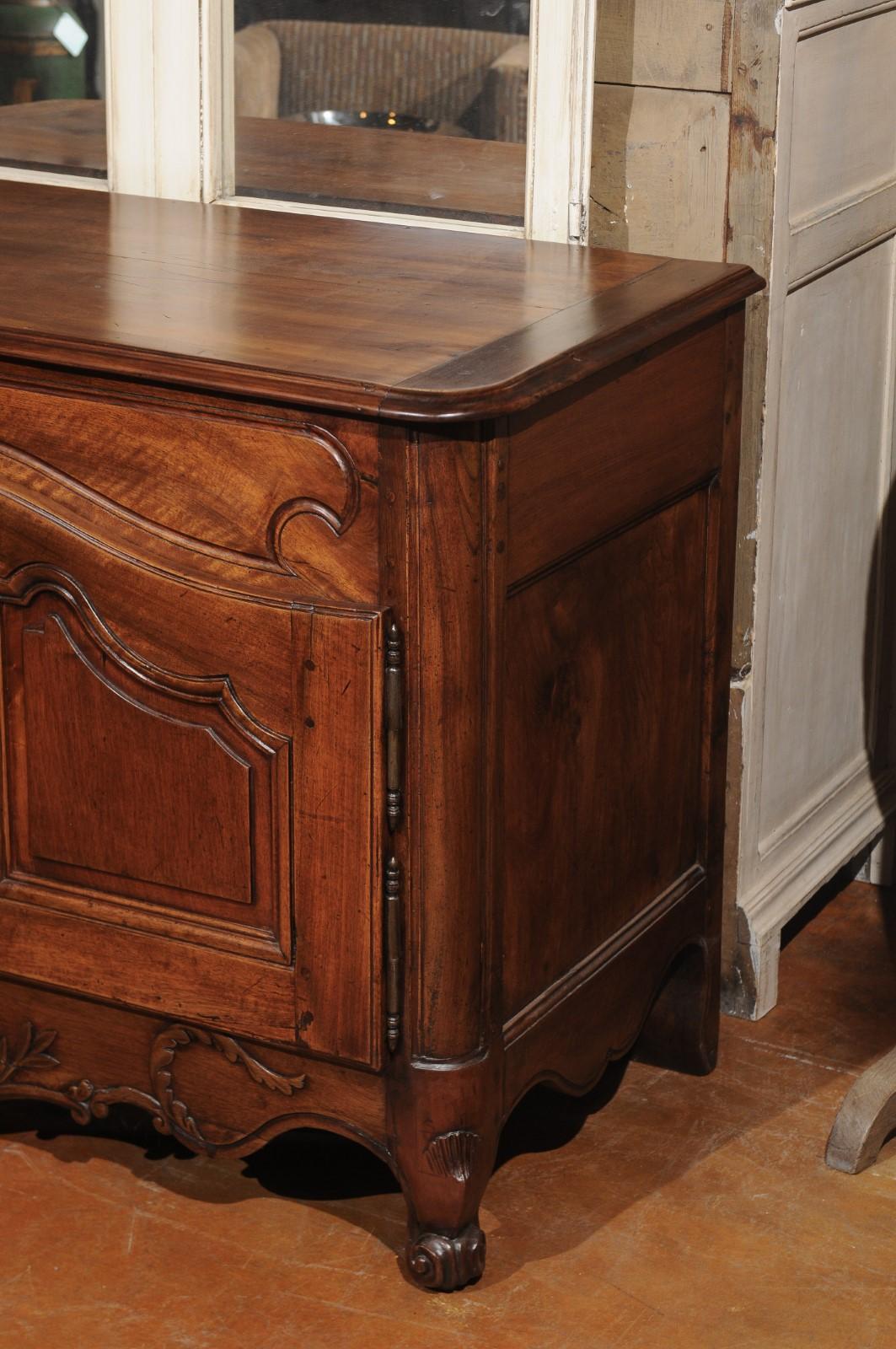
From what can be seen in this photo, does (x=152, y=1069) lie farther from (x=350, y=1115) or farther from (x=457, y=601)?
(x=457, y=601)

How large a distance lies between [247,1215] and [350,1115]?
258 mm

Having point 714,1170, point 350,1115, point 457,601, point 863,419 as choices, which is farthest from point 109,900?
point 863,419

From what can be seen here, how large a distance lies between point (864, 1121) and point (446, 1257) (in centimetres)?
54

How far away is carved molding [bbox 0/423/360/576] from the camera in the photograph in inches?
68.4

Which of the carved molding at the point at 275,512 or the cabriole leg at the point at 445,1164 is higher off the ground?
the carved molding at the point at 275,512

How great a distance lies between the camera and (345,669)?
1789mm

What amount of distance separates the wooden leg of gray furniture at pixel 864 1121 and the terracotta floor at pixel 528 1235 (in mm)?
23

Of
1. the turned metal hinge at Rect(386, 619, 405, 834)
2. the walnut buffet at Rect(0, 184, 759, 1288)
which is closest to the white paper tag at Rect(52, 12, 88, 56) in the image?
the walnut buffet at Rect(0, 184, 759, 1288)

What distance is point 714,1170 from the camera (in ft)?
7.29

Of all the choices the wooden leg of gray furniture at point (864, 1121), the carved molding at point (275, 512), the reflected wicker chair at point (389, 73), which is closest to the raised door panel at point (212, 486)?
the carved molding at point (275, 512)

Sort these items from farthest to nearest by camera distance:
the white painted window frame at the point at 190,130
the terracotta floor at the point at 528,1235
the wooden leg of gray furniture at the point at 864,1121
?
the white painted window frame at the point at 190,130 < the wooden leg of gray furniture at the point at 864,1121 < the terracotta floor at the point at 528,1235

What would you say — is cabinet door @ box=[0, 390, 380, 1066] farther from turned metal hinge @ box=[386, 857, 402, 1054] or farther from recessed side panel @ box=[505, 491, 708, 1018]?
recessed side panel @ box=[505, 491, 708, 1018]

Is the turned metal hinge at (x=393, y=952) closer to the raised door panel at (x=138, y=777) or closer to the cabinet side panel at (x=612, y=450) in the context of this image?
the raised door panel at (x=138, y=777)

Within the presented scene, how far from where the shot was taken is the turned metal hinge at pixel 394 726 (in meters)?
1.77
